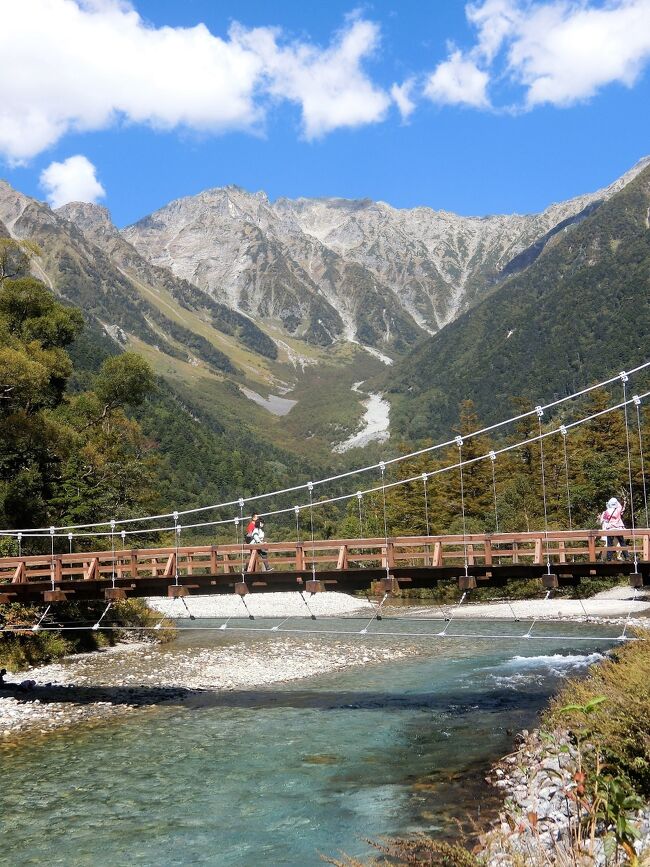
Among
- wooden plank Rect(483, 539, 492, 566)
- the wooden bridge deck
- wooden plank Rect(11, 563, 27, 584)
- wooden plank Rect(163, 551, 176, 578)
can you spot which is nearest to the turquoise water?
the wooden bridge deck

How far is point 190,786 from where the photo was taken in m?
13.1

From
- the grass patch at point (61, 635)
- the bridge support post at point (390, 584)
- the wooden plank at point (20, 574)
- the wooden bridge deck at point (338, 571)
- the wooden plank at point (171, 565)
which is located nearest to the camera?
the wooden bridge deck at point (338, 571)

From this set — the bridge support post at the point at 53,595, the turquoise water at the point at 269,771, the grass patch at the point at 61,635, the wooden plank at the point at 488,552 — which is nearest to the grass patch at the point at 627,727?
the turquoise water at the point at 269,771

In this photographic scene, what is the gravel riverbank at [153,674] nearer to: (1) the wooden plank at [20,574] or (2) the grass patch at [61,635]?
(2) the grass patch at [61,635]

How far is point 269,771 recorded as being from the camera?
1376cm

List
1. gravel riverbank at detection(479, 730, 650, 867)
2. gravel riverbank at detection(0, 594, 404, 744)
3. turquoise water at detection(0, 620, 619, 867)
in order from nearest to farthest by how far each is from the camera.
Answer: gravel riverbank at detection(479, 730, 650, 867) → turquoise water at detection(0, 620, 619, 867) → gravel riverbank at detection(0, 594, 404, 744)

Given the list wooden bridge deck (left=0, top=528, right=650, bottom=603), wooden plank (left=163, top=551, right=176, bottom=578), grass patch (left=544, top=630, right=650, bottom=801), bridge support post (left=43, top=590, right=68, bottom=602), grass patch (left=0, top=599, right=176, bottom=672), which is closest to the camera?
grass patch (left=544, top=630, right=650, bottom=801)

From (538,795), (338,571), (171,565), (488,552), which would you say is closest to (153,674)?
(171,565)

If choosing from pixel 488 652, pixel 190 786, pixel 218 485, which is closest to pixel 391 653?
pixel 488 652

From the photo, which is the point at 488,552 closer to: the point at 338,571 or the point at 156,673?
the point at 338,571

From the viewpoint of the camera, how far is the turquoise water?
35.7 feet

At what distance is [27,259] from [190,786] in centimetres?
2473

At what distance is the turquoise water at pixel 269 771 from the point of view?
35.7 feet

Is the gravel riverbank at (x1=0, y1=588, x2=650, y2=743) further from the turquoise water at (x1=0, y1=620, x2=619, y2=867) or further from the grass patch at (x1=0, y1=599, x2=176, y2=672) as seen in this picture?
the turquoise water at (x1=0, y1=620, x2=619, y2=867)
